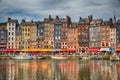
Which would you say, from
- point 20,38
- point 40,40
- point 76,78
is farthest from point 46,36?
point 76,78

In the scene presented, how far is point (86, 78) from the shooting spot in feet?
96.5

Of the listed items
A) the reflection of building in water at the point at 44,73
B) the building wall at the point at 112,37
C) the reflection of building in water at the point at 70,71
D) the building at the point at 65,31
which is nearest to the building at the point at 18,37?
the building at the point at 65,31

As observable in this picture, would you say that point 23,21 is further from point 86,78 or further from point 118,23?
point 86,78

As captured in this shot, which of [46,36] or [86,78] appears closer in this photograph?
[86,78]

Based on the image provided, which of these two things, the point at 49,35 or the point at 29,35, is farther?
the point at 29,35

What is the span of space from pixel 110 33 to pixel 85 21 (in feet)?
27.6

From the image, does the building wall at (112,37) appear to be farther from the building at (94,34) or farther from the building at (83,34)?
the building at (83,34)

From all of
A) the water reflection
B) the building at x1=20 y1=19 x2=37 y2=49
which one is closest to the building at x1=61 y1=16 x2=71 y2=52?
the building at x1=20 y1=19 x2=37 y2=49

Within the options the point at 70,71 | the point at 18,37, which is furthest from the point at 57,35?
the point at 70,71

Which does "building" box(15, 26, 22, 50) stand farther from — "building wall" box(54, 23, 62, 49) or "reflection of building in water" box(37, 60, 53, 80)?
"reflection of building in water" box(37, 60, 53, 80)

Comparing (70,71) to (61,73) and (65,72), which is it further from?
(61,73)

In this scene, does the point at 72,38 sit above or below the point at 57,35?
below

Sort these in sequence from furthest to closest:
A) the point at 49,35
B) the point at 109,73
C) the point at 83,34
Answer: the point at 49,35, the point at 83,34, the point at 109,73

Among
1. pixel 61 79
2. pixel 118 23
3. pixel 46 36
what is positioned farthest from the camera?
pixel 46 36
